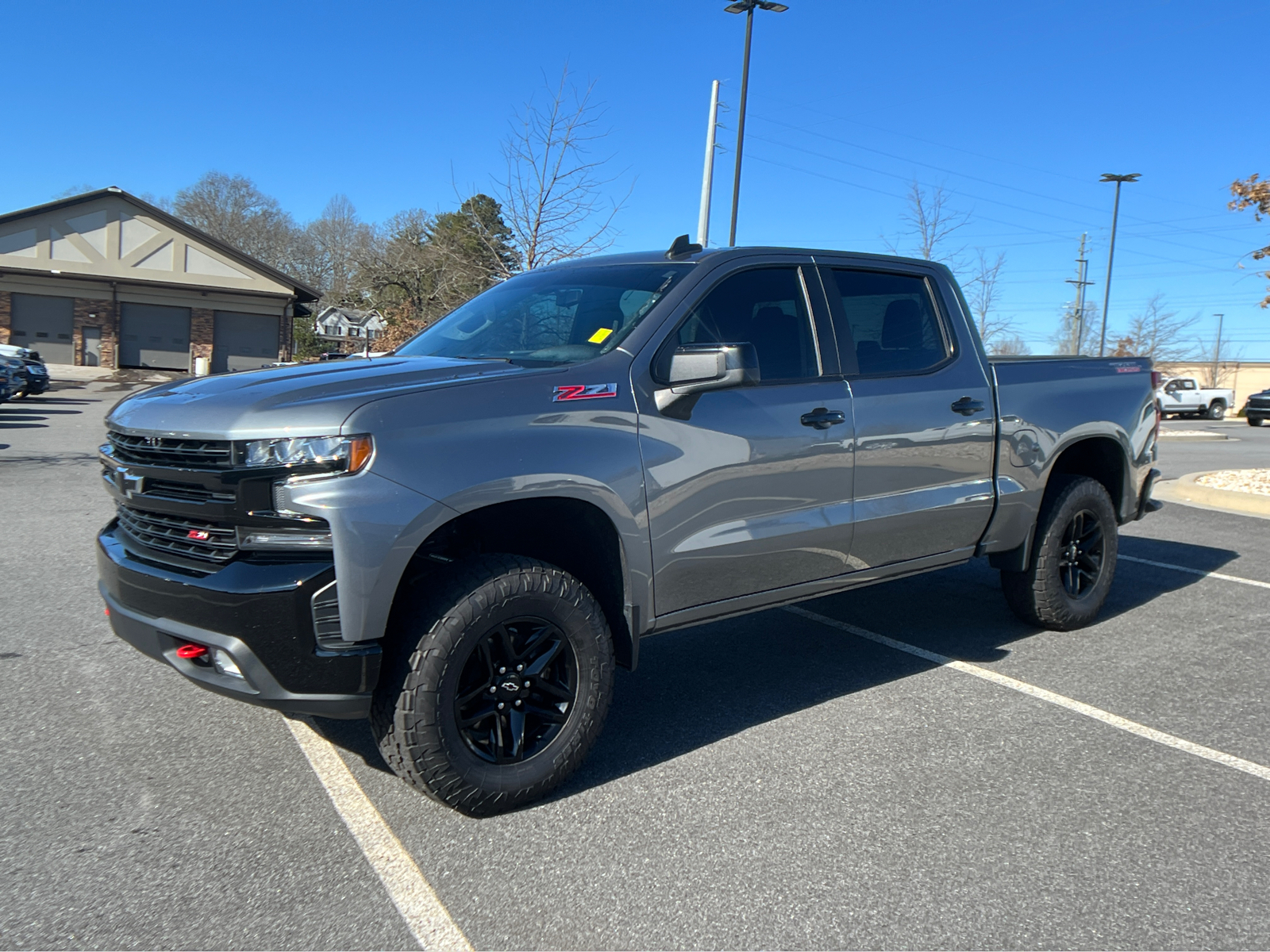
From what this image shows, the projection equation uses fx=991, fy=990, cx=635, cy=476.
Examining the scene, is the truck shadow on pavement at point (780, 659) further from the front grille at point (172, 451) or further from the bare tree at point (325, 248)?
the bare tree at point (325, 248)

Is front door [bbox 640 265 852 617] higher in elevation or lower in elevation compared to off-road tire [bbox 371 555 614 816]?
higher

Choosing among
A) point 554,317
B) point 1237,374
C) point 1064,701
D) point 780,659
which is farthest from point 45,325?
point 1237,374

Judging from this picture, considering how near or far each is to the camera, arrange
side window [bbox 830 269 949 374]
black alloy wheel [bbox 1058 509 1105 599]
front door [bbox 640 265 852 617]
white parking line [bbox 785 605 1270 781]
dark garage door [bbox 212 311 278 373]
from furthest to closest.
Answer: dark garage door [bbox 212 311 278 373], black alloy wheel [bbox 1058 509 1105 599], side window [bbox 830 269 949 374], white parking line [bbox 785 605 1270 781], front door [bbox 640 265 852 617]

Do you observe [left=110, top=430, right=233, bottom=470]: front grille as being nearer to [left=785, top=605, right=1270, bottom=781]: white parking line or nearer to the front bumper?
the front bumper

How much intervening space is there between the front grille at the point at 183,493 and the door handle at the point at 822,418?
2.27 metres

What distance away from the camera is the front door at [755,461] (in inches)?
147

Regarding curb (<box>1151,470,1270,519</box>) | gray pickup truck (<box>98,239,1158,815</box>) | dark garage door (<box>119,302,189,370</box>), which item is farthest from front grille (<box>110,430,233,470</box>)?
dark garage door (<box>119,302,189,370</box>)

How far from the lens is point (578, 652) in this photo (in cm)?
349

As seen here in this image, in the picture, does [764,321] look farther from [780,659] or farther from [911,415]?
[780,659]

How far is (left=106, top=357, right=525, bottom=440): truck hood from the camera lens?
3018 mm

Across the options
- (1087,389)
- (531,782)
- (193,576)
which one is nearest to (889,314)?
(1087,389)

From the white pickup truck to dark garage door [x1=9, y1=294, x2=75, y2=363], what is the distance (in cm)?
4223

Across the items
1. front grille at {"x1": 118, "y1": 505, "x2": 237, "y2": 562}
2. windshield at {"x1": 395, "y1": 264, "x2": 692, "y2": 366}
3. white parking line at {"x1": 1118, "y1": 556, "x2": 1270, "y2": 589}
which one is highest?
windshield at {"x1": 395, "y1": 264, "x2": 692, "y2": 366}

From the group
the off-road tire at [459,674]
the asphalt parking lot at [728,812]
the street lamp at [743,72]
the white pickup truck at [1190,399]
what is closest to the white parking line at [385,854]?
the asphalt parking lot at [728,812]
